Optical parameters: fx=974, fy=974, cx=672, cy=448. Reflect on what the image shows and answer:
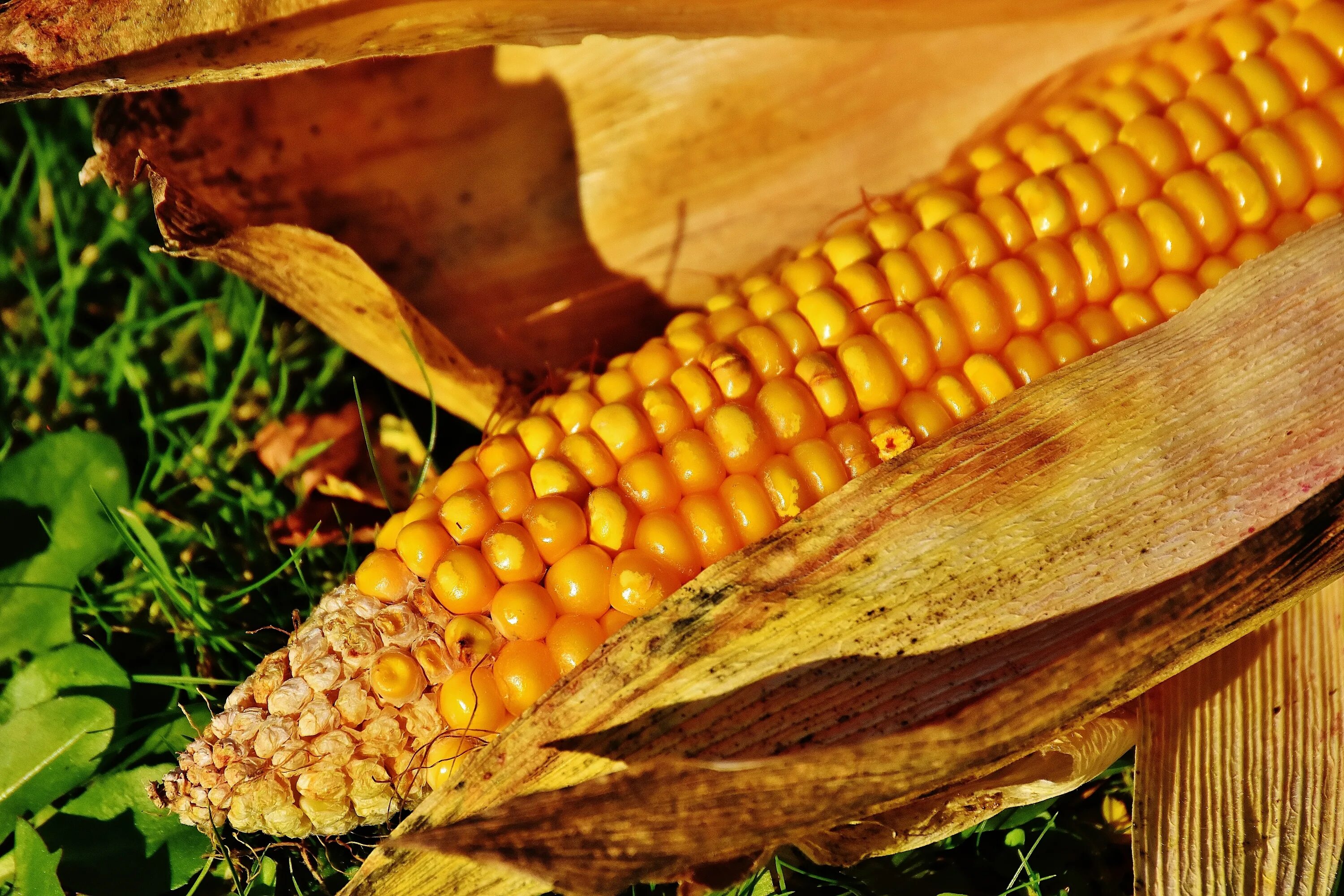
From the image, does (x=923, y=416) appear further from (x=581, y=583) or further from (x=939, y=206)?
(x=581, y=583)

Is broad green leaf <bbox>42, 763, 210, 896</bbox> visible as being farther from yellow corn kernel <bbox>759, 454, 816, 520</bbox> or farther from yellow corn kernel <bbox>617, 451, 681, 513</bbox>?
yellow corn kernel <bbox>759, 454, 816, 520</bbox>

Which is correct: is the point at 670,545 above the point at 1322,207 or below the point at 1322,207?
below

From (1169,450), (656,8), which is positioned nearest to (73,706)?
(656,8)

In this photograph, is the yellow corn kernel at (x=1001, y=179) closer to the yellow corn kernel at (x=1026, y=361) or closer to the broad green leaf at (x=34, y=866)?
the yellow corn kernel at (x=1026, y=361)

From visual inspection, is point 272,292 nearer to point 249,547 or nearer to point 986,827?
point 249,547

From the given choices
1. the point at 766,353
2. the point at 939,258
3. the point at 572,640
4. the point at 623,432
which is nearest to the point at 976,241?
the point at 939,258

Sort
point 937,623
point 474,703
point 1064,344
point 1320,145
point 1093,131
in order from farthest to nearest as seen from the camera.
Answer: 1. point 1093,131
2. point 1320,145
3. point 1064,344
4. point 474,703
5. point 937,623

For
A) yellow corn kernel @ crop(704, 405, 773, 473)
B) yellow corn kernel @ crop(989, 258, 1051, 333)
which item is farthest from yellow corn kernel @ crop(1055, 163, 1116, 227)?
yellow corn kernel @ crop(704, 405, 773, 473)
